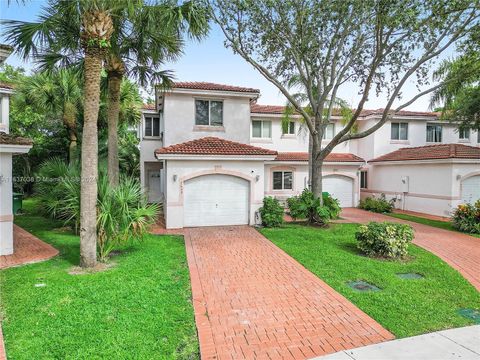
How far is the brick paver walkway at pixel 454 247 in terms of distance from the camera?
9.35m

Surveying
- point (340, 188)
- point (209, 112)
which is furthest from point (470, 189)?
point (209, 112)

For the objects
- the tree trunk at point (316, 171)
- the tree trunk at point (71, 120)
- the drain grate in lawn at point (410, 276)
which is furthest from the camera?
the tree trunk at point (71, 120)

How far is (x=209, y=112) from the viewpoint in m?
18.0

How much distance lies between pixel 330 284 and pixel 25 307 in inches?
277

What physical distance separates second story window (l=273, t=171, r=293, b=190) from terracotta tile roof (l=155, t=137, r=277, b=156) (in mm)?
6635

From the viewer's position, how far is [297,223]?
1648cm

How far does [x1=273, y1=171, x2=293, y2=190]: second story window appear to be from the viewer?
72.6 feet

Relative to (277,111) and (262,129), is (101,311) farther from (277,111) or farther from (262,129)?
(277,111)

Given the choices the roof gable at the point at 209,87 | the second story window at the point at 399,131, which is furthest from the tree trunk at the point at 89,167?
the second story window at the point at 399,131

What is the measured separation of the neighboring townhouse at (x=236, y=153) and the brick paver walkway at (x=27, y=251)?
5443mm

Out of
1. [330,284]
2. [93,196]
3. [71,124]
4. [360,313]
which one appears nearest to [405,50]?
[330,284]

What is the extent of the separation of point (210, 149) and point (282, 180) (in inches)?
336

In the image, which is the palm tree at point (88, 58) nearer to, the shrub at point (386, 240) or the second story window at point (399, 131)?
the shrub at point (386, 240)

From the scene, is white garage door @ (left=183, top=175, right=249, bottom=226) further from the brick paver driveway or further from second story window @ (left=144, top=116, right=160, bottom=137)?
second story window @ (left=144, top=116, right=160, bottom=137)
